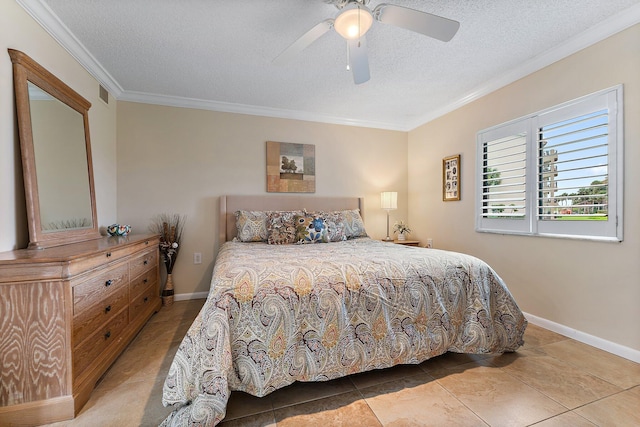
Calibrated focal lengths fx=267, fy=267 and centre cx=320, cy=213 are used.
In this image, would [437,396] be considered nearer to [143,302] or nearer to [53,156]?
[143,302]

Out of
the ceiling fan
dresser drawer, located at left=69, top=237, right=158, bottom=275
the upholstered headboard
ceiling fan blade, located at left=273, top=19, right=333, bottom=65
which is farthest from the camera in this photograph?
the upholstered headboard

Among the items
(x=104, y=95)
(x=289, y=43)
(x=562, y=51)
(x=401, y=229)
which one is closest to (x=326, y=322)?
(x=289, y=43)

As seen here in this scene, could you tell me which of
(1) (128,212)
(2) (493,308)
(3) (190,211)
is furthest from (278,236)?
(2) (493,308)

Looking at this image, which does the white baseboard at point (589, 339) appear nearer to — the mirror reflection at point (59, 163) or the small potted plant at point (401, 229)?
the small potted plant at point (401, 229)

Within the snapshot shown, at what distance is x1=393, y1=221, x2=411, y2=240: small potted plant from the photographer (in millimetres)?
4039

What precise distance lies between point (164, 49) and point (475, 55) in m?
2.75

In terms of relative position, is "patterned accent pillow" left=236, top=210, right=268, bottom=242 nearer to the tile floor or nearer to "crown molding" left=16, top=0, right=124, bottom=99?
the tile floor

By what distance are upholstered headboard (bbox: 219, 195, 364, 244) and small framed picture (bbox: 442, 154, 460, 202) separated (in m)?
1.15

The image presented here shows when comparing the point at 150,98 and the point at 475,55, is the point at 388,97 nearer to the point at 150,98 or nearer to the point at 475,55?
the point at 475,55

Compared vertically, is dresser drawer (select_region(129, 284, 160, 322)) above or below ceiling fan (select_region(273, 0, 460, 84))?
below

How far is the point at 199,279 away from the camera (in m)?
3.34

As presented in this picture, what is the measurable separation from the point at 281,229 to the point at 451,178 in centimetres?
229

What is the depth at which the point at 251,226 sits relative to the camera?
310 centimetres

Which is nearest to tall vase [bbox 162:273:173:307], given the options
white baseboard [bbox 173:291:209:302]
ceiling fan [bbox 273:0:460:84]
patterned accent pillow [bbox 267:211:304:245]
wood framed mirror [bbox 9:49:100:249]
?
white baseboard [bbox 173:291:209:302]
